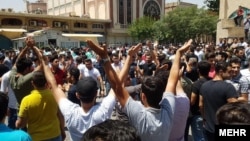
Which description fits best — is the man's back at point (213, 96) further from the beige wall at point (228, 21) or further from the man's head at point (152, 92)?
the beige wall at point (228, 21)

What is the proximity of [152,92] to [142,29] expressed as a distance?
179 ft

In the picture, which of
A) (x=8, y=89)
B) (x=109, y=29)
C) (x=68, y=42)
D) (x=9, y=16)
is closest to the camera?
(x=8, y=89)

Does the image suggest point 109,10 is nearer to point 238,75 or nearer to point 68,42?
point 68,42

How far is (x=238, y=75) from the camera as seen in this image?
5324mm

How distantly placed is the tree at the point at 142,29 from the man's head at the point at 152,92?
53.5m

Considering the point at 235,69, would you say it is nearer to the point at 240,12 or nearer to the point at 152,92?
the point at 152,92

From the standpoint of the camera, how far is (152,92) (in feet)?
9.62

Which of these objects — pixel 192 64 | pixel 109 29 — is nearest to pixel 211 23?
pixel 109 29

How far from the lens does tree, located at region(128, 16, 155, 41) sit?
57156 mm

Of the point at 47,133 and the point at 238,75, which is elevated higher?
the point at 238,75

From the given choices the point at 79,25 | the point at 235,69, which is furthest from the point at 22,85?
the point at 79,25

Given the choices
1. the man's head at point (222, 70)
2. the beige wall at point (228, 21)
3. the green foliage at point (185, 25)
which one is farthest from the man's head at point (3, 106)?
the green foliage at point (185, 25)

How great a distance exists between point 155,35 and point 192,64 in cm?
4861

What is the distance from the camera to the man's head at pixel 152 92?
2926mm
